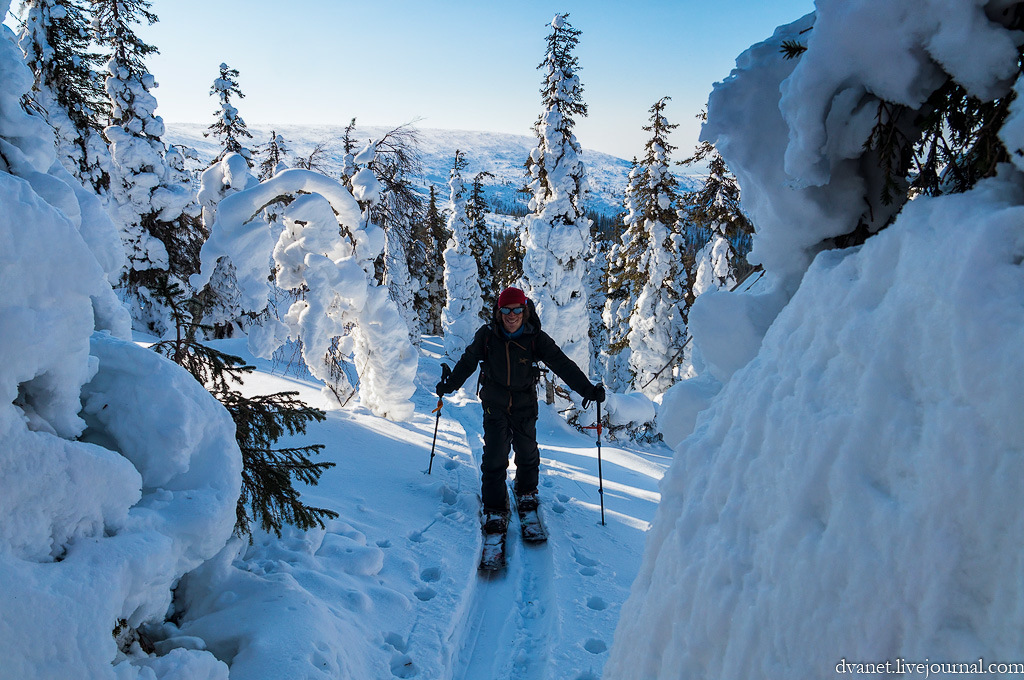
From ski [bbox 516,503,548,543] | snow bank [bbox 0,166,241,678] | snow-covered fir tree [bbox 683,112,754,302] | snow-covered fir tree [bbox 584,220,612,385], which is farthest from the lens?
snow-covered fir tree [bbox 584,220,612,385]

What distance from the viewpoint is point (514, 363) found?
5406 millimetres

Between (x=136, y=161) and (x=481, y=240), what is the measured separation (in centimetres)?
1436

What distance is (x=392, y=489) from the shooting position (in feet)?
18.7

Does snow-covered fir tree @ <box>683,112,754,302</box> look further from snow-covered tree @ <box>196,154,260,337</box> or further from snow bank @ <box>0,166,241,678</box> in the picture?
snow bank @ <box>0,166,241,678</box>

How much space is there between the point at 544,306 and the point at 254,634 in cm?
1234

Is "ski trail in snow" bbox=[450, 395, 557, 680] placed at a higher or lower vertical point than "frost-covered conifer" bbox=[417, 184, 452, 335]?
lower

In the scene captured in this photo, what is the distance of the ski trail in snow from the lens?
337cm

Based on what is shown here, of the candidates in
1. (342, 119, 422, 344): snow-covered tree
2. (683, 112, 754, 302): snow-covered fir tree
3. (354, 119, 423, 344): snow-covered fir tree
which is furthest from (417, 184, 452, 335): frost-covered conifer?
(683, 112, 754, 302): snow-covered fir tree

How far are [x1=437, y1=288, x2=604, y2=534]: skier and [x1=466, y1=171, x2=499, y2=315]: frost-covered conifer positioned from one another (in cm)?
1471

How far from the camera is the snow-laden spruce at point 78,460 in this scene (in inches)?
72.5

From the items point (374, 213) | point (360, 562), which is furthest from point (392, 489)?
point (374, 213)

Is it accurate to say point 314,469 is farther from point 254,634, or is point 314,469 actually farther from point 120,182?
point 120,182

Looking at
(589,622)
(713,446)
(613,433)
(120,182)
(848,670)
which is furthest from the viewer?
(613,433)

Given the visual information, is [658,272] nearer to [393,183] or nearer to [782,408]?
[393,183]
